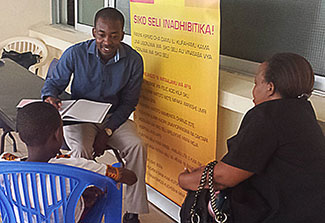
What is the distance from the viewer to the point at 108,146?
2746 mm

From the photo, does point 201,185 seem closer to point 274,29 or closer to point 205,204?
point 205,204

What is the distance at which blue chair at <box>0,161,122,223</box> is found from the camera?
58.9 inches

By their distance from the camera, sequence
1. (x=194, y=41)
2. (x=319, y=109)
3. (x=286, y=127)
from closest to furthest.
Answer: (x=286, y=127) → (x=319, y=109) → (x=194, y=41)

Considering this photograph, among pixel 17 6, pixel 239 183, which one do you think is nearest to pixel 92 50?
pixel 239 183

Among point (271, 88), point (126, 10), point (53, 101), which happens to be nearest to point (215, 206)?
point (271, 88)

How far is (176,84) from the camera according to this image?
103 inches

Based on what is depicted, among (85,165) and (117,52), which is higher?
(117,52)

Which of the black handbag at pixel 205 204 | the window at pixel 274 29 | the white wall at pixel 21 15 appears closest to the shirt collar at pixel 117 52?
the window at pixel 274 29

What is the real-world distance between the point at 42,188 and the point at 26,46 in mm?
3527

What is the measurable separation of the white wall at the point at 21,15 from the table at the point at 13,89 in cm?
160

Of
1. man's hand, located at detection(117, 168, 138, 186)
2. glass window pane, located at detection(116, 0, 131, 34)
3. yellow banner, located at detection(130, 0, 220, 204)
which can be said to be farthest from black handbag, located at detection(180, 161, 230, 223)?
glass window pane, located at detection(116, 0, 131, 34)

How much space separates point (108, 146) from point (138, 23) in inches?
33.3

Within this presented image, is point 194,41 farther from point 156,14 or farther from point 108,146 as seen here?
point 108,146

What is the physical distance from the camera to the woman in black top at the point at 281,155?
1.55 meters
